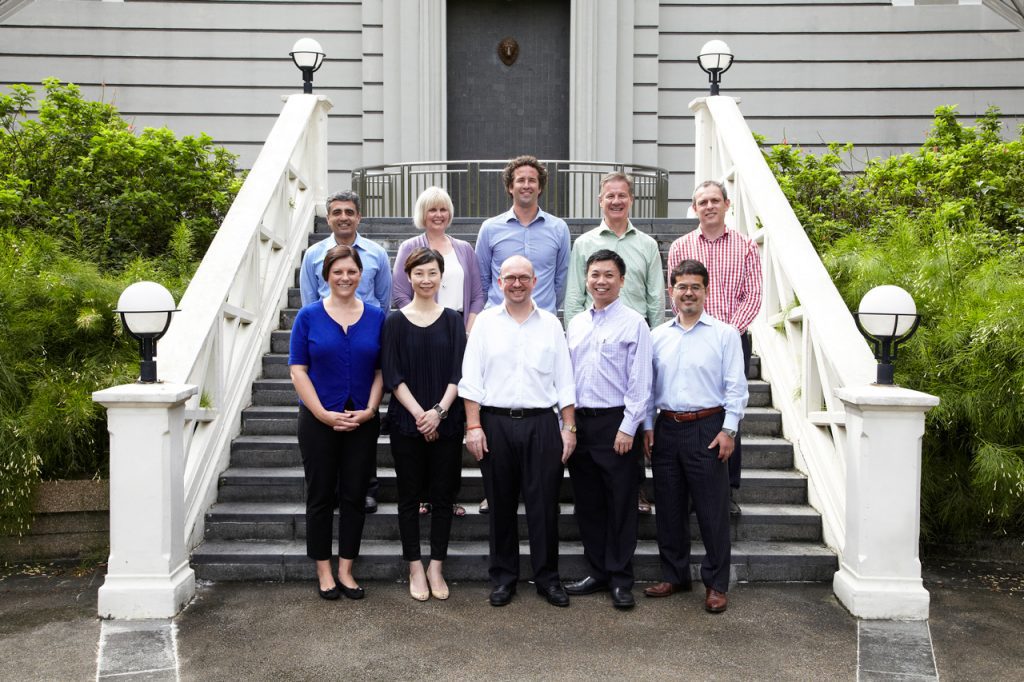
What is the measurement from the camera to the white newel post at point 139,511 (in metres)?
4.79

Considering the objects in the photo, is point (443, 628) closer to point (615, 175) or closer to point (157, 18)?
point (615, 175)

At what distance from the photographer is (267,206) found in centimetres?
726

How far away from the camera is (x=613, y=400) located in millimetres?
4910

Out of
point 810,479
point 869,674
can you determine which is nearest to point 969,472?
point 810,479

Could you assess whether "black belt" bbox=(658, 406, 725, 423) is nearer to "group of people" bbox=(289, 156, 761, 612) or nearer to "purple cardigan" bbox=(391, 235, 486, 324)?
"group of people" bbox=(289, 156, 761, 612)

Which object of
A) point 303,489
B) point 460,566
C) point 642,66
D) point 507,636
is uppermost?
point 642,66

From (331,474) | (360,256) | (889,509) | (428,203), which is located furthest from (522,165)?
(889,509)

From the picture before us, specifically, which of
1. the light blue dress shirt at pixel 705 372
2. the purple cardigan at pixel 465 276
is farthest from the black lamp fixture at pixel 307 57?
the light blue dress shirt at pixel 705 372

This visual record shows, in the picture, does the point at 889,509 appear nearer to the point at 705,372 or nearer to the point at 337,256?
the point at 705,372

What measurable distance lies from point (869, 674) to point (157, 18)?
46.8 ft

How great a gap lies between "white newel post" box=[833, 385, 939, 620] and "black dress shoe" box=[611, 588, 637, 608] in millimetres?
1186

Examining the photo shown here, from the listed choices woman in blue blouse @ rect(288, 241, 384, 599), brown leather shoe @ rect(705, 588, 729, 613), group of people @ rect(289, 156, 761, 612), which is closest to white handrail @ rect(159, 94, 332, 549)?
woman in blue blouse @ rect(288, 241, 384, 599)

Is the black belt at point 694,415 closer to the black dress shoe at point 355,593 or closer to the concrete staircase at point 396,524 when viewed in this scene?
the concrete staircase at point 396,524

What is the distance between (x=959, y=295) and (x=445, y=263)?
3.73 m
